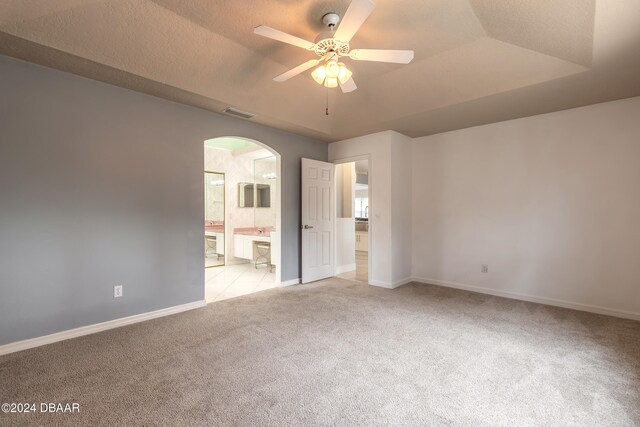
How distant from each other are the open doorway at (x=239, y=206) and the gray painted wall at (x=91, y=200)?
2.37m

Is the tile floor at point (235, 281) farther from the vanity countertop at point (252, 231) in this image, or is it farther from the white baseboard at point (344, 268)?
the white baseboard at point (344, 268)

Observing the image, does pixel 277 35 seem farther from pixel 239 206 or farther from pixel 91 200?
pixel 239 206

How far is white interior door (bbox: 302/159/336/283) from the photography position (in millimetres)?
4910

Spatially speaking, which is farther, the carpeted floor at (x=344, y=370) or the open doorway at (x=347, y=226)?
the open doorway at (x=347, y=226)

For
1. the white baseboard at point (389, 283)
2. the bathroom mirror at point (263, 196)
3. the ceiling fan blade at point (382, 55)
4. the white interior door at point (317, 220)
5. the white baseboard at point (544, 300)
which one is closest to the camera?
the ceiling fan blade at point (382, 55)

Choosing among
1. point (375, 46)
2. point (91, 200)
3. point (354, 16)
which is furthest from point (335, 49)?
point (91, 200)

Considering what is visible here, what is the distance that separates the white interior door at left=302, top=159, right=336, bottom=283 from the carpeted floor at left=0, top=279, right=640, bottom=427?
1.56m

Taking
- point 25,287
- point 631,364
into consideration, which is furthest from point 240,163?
point 631,364

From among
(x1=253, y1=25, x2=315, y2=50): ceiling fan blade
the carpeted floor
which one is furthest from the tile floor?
(x1=253, y1=25, x2=315, y2=50): ceiling fan blade

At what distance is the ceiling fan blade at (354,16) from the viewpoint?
1763mm

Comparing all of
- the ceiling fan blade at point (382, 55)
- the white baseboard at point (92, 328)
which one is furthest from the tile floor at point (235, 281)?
the ceiling fan blade at point (382, 55)

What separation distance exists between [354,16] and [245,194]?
5.55 m

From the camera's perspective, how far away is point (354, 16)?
6.19 feet

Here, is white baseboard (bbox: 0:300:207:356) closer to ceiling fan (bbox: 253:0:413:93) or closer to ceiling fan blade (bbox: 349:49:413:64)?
ceiling fan (bbox: 253:0:413:93)
